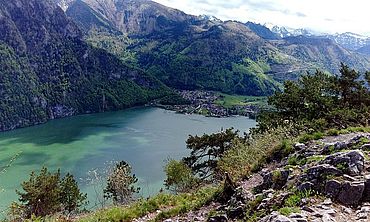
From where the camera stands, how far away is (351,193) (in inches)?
431

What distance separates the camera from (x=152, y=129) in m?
158

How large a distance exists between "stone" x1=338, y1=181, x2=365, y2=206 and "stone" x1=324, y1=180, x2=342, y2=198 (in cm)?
11

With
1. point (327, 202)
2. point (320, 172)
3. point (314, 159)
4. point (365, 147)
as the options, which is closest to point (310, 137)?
point (365, 147)

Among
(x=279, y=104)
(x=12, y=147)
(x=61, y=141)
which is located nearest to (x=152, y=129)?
(x=61, y=141)

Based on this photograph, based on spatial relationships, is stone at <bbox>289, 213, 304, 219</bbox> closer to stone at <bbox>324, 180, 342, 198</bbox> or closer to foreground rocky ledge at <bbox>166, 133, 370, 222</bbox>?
foreground rocky ledge at <bbox>166, 133, 370, 222</bbox>

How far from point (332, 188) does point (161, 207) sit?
30.1 ft

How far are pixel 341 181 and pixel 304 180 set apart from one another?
122cm

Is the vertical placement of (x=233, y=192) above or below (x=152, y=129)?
above

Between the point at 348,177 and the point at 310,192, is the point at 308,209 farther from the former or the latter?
the point at 348,177

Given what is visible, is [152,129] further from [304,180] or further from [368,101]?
[304,180]

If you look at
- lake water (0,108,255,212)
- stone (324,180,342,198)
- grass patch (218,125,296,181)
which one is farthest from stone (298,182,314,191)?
lake water (0,108,255,212)

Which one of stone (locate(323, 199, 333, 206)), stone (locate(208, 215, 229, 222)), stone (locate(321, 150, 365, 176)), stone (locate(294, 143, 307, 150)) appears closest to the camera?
stone (locate(323, 199, 333, 206))

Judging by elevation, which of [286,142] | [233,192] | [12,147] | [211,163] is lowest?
[12,147]

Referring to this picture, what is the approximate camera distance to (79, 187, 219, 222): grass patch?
15.9 m
